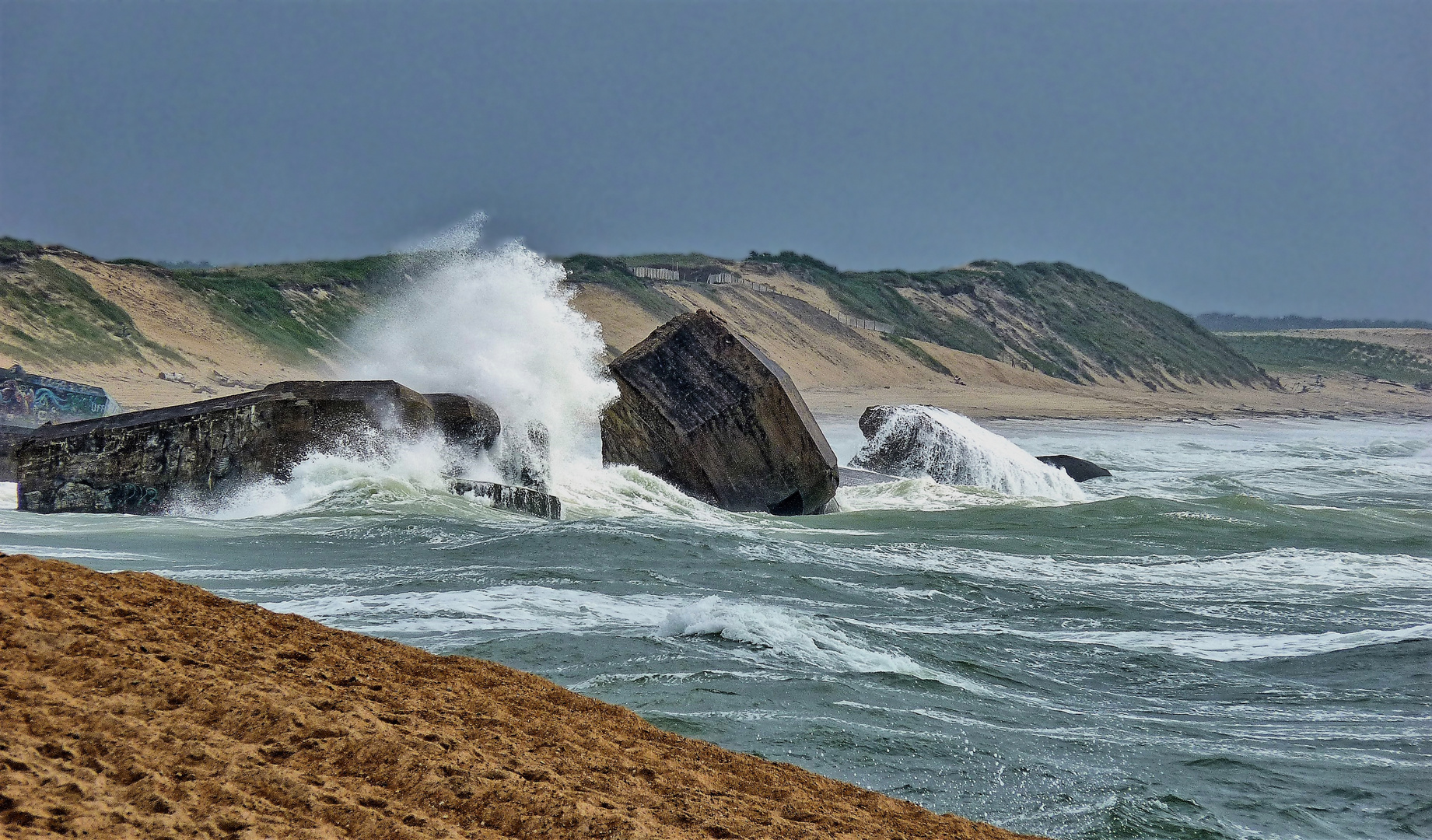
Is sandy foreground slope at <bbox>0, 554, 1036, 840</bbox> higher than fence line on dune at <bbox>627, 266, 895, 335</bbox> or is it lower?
lower

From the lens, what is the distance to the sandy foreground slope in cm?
308

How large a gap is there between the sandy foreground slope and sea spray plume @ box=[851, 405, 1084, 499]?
45.9 ft

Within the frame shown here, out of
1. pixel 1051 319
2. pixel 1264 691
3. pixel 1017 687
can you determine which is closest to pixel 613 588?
pixel 1017 687

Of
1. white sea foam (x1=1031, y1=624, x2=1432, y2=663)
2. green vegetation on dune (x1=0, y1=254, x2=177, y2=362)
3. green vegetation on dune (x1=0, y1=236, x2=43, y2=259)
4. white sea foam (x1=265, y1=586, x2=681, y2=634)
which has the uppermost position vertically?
green vegetation on dune (x1=0, y1=236, x2=43, y2=259)

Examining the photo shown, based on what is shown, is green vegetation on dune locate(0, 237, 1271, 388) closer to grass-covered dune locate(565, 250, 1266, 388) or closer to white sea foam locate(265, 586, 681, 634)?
grass-covered dune locate(565, 250, 1266, 388)

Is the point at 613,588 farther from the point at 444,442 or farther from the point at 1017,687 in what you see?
the point at 444,442

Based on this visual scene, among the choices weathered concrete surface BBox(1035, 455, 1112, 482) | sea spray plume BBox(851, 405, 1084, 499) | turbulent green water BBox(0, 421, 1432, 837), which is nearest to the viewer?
turbulent green water BBox(0, 421, 1432, 837)

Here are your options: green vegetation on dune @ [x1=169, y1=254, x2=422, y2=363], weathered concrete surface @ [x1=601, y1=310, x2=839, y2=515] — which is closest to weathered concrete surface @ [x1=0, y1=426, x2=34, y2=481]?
weathered concrete surface @ [x1=601, y1=310, x2=839, y2=515]

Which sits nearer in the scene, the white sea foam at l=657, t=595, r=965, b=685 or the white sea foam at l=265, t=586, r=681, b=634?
the white sea foam at l=657, t=595, r=965, b=685

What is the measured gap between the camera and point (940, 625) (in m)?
8.01

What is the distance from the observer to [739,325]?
56375 mm

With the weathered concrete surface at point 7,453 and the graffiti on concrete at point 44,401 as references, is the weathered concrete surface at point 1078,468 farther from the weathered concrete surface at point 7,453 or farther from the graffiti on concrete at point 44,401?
the graffiti on concrete at point 44,401

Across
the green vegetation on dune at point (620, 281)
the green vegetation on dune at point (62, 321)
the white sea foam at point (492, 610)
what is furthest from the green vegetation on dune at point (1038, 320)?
the white sea foam at point (492, 610)

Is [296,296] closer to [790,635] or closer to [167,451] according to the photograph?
[167,451]
